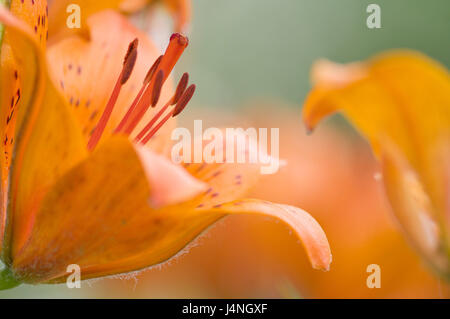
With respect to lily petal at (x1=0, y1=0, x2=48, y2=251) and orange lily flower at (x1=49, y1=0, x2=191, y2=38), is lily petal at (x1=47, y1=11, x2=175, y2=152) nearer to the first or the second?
orange lily flower at (x1=49, y1=0, x2=191, y2=38)

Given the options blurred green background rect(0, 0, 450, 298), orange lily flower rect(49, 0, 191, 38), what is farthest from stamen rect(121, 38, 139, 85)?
blurred green background rect(0, 0, 450, 298)

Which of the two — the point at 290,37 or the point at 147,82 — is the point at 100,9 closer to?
the point at 147,82

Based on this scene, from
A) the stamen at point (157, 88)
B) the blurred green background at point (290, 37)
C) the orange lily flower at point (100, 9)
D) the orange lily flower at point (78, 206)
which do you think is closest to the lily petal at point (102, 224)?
the orange lily flower at point (78, 206)

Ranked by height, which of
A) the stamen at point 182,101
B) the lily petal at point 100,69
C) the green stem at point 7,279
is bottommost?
the green stem at point 7,279

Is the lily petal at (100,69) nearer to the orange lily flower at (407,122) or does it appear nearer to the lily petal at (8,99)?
the lily petal at (8,99)

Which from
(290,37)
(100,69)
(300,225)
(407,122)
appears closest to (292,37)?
(290,37)

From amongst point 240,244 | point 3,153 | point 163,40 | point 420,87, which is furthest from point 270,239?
point 420,87
